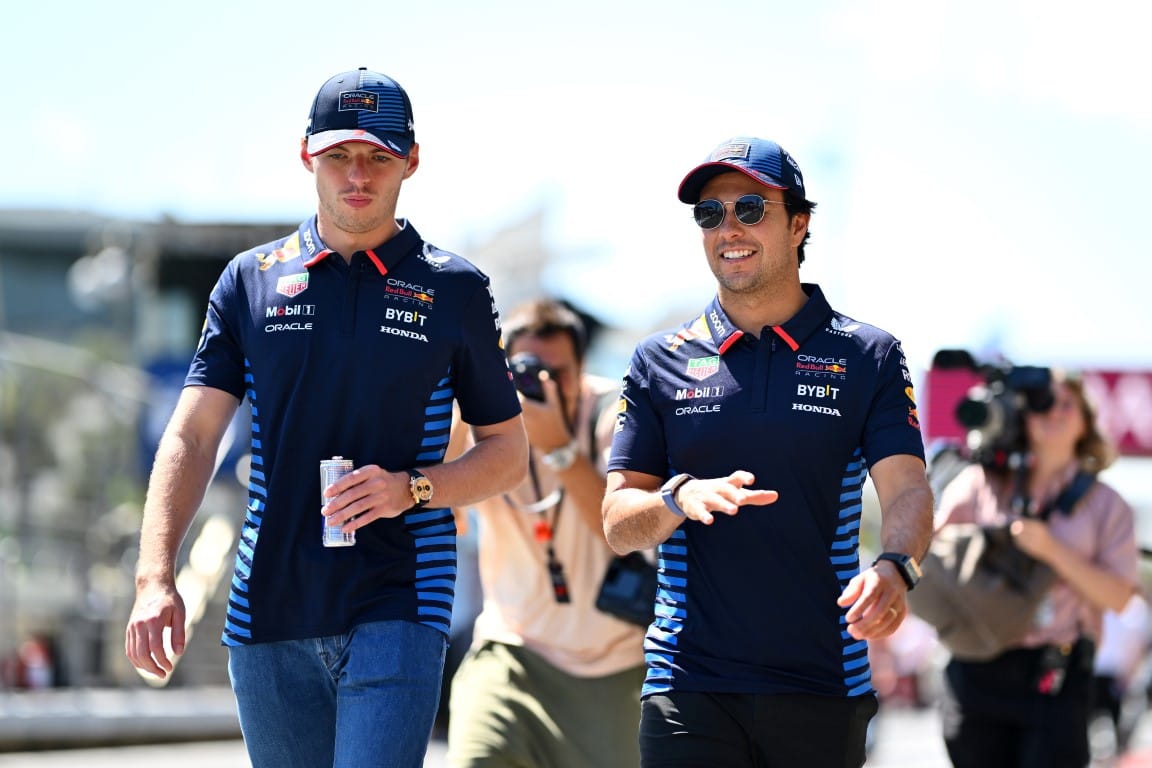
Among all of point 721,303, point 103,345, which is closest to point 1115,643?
point 721,303

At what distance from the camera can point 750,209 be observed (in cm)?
443

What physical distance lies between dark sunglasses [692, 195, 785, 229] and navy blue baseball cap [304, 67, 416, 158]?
0.81m

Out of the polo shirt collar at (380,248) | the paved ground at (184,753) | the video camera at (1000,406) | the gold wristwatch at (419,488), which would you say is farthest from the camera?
the paved ground at (184,753)

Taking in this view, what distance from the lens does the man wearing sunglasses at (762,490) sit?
426cm

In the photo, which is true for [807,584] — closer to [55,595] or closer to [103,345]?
[55,595]

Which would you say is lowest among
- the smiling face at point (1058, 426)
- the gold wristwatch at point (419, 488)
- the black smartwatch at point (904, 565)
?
the black smartwatch at point (904, 565)

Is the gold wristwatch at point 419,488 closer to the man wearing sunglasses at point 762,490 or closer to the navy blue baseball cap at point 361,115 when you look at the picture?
the man wearing sunglasses at point 762,490

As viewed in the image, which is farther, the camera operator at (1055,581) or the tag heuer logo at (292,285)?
the camera operator at (1055,581)

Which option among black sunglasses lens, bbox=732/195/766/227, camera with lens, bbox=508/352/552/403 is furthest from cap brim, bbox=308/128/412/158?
camera with lens, bbox=508/352/552/403

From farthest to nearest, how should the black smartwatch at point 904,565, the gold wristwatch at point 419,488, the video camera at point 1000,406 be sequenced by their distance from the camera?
1. the video camera at point 1000,406
2. the gold wristwatch at point 419,488
3. the black smartwatch at point 904,565

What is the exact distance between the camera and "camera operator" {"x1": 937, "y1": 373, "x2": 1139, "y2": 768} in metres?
6.46

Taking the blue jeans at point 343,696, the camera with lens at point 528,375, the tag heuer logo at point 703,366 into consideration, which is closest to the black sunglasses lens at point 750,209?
the tag heuer logo at point 703,366

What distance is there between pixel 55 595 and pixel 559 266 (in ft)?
59.6

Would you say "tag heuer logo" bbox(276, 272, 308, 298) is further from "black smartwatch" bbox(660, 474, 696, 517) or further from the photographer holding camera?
the photographer holding camera
